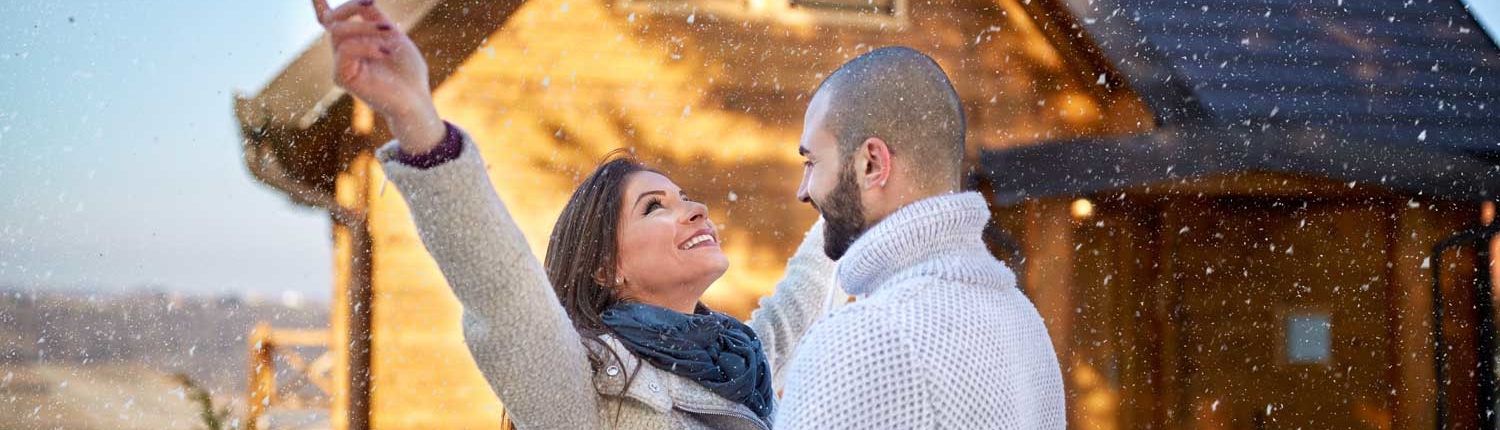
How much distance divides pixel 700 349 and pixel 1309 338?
4864 millimetres

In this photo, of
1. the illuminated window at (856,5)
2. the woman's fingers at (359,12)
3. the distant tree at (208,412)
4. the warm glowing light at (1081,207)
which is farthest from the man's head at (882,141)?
the distant tree at (208,412)

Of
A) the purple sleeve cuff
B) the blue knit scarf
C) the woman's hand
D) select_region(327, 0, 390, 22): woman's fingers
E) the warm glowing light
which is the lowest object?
the warm glowing light

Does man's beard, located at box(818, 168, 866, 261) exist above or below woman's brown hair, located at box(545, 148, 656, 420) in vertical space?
above

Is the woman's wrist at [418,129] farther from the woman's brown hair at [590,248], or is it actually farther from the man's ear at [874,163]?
the woman's brown hair at [590,248]

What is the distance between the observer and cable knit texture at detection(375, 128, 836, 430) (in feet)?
4.66

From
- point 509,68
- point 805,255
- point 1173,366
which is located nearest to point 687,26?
point 509,68

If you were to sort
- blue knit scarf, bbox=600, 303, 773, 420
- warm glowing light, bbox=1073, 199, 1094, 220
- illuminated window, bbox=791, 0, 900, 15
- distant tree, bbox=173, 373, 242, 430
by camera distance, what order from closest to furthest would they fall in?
blue knit scarf, bbox=600, 303, 773, 420
warm glowing light, bbox=1073, 199, 1094, 220
distant tree, bbox=173, 373, 242, 430
illuminated window, bbox=791, 0, 900, 15

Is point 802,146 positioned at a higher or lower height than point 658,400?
higher

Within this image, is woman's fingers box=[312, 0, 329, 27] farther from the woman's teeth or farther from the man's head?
the woman's teeth

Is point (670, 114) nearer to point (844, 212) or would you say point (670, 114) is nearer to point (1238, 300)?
point (1238, 300)

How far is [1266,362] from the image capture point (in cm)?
631

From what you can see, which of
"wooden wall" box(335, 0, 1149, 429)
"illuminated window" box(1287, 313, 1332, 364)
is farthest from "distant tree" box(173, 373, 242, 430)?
"illuminated window" box(1287, 313, 1332, 364)

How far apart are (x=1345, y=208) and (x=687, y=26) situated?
327 cm

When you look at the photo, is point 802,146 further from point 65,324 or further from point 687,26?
point 65,324
